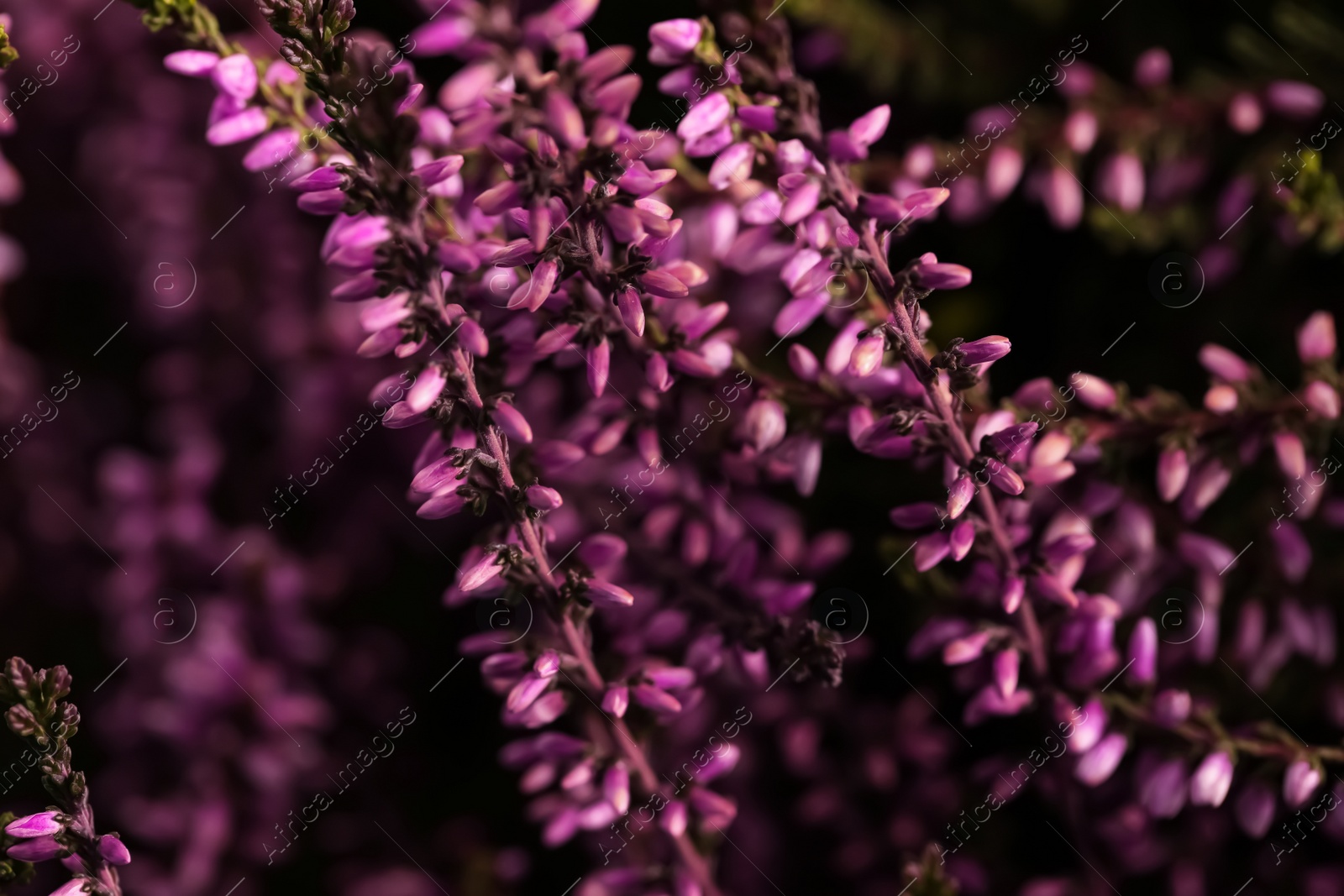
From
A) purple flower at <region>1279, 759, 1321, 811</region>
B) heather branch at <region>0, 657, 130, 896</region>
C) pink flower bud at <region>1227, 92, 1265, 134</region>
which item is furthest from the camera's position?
pink flower bud at <region>1227, 92, 1265, 134</region>

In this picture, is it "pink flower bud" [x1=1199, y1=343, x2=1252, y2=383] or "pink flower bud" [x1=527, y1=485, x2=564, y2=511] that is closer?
"pink flower bud" [x1=527, y1=485, x2=564, y2=511]

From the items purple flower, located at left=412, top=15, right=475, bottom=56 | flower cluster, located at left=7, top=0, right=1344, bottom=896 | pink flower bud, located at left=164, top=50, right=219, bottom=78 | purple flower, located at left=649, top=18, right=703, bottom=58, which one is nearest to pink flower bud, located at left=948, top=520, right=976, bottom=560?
flower cluster, located at left=7, top=0, right=1344, bottom=896

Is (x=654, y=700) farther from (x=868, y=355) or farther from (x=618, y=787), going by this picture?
(x=868, y=355)

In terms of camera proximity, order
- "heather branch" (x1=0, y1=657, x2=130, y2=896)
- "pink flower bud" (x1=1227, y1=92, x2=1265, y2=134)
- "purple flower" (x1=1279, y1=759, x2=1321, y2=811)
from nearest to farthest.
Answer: "heather branch" (x1=0, y1=657, x2=130, y2=896)
"purple flower" (x1=1279, y1=759, x2=1321, y2=811)
"pink flower bud" (x1=1227, y1=92, x2=1265, y2=134)

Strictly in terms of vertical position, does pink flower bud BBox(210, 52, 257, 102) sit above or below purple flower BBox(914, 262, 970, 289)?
above

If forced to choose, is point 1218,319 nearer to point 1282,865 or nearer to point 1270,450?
point 1270,450

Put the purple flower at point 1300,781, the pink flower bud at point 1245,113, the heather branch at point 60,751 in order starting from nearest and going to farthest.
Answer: the heather branch at point 60,751, the purple flower at point 1300,781, the pink flower bud at point 1245,113

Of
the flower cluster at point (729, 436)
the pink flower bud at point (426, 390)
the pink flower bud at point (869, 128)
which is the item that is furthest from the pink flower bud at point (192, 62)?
the pink flower bud at point (869, 128)

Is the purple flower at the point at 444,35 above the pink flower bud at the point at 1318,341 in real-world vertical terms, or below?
above

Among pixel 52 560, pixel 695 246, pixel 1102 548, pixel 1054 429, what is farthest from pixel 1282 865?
pixel 52 560

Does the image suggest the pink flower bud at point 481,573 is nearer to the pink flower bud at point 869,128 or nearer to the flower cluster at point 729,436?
the flower cluster at point 729,436

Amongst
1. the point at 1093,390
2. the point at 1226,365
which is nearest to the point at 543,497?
the point at 1093,390

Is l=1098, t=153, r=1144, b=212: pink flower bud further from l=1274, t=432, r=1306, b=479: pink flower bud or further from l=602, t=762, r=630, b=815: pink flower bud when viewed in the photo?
l=602, t=762, r=630, b=815: pink flower bud
